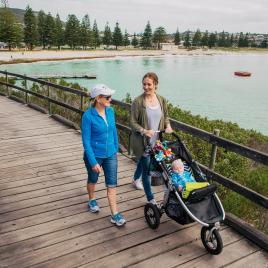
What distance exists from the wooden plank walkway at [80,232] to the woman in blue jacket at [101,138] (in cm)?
39

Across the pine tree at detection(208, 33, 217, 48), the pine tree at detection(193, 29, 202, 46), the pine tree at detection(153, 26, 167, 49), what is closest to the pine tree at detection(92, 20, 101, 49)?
the pine tree at detection(153, 26, 167, 49)

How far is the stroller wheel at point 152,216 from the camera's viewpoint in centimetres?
401

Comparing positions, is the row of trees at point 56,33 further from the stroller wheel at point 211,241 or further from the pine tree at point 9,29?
the stroller wheel at point 211,241

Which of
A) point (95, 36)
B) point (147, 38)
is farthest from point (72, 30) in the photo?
point (147, 38)

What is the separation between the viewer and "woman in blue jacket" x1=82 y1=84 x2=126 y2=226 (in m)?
3.83

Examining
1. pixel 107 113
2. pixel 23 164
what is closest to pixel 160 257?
pixel 107 113

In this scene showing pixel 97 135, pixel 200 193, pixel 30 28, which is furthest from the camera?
pixel 30 28

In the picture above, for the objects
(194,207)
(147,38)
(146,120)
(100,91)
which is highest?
(100,91)

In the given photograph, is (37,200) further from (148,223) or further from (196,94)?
(196,94)

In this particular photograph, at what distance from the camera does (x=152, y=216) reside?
412 cm

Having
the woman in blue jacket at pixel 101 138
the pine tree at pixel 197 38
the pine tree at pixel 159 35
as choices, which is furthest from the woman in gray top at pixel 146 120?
the pine tree at pixel 197 38

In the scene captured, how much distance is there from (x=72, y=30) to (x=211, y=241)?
105761 millimetres

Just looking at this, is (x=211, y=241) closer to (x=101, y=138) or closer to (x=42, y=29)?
(x=101, y=138)

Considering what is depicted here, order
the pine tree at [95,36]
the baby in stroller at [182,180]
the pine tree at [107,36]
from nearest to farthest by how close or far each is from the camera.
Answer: the baby in stroller at [182,180], the pine tree at [95,36], the pine tree at [107,36]
